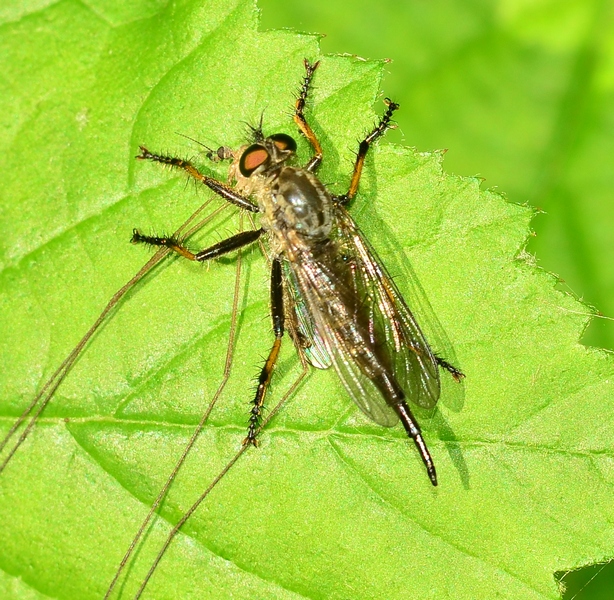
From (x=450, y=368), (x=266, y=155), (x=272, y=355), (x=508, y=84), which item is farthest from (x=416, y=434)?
(x=508, y=84)

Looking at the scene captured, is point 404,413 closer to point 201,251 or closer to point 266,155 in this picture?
point 201,251

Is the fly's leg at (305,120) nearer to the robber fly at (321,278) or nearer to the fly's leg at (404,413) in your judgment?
the robber fly at (321,278)

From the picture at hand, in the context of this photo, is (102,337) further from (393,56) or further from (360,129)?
(393,56)

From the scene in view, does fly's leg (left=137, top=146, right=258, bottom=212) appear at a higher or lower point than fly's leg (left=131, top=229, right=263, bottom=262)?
higher

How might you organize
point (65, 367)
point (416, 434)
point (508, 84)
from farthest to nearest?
point (508, 84) → point (65, 367) → point (416, 434)

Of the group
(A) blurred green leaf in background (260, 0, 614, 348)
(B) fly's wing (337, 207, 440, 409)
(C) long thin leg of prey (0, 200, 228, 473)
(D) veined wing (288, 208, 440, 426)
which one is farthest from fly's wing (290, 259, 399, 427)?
(A) blurred green leaf in background (260, 0, 614, 348)

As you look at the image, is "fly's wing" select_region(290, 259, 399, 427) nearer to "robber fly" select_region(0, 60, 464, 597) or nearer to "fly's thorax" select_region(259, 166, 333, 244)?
"robber fly" select_region(0, 60, 464, 597)

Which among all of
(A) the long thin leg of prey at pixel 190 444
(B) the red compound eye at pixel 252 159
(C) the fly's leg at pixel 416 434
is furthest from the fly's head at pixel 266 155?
(C) the fly's leg at pixel 416 434
